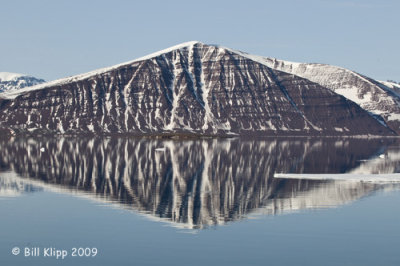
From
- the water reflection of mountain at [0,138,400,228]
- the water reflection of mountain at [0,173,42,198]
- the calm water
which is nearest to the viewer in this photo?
the calm water

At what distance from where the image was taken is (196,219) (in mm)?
68062

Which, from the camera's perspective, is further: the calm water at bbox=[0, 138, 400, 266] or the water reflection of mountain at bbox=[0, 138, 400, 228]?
the water reflection of mountain at bbox=[0, 138, 400, 228]

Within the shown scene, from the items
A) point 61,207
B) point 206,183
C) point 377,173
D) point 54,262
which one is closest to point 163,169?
point 206,183

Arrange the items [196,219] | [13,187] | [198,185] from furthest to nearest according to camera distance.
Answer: [198,185]
[13,187]
[196,219]

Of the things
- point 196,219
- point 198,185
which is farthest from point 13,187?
point 196,219

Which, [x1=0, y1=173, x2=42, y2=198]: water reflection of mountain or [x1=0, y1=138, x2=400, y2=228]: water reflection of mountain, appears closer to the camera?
[x1=0, y1=138, x2=400, y2=228]: water reflection of mountain

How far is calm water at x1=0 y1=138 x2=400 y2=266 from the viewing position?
2056 inches

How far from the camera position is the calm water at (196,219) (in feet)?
171

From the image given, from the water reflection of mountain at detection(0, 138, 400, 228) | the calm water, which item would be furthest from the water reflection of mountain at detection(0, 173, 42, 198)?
the water reflection of mountain at detection(0, 138, 400, 228)

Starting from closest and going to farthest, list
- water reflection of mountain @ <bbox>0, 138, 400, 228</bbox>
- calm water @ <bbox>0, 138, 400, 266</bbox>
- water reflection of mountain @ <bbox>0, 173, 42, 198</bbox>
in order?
1. calm water @ <bbox>0, 138, 400, 266</bbox>
2. water reflection of mountain @ <bbox>0, 138, 400, 228</bbox>
3. water reflection of mountain @ <bbox>0, 173, 42, 198</bbox>

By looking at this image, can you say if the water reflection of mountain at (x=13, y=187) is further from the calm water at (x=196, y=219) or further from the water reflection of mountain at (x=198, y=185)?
the water reflection of mountain at (x=198, y=185)

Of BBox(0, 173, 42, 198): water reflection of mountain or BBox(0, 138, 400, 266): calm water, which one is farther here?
BBox(0, 173, 42, 198): water reflection of mountain

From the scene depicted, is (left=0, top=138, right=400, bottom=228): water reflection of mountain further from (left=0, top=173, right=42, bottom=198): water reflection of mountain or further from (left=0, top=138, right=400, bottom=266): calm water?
(left=0, top=173, right=42, bottom=198): water reflection of mountain

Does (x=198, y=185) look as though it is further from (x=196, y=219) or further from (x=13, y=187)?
(x=196, y=219)
